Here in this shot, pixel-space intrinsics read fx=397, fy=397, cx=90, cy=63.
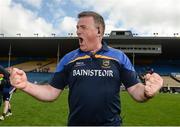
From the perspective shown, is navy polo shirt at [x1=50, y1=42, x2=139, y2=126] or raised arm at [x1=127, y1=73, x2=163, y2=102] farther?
navy polo shirt at [x1=50, y1=42, x2=139, y2=126]

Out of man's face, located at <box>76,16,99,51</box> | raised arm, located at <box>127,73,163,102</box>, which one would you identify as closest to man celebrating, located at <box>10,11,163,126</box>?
man's face, located at <box>76,16,99,51</box>

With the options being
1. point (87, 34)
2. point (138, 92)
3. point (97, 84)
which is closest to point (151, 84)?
point (138, 92)

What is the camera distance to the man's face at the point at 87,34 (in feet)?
15.1

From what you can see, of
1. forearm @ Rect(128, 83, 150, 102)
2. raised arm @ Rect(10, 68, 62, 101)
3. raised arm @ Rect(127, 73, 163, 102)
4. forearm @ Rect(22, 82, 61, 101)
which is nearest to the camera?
raised arm @ Rect(127, 73, 163, 102)

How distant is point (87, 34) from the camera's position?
4617 millimetres

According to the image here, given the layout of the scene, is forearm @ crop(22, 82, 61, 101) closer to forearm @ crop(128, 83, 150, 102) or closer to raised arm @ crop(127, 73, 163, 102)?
forearm @ crop(128, 83, 150, 102)

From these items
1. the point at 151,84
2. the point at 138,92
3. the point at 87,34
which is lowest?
the point at 138,92

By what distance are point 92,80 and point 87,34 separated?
1.80ft

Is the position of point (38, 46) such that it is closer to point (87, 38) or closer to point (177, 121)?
point (177, 121)

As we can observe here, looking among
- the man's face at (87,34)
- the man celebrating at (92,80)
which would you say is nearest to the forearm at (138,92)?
the man celebrating at (92,80)

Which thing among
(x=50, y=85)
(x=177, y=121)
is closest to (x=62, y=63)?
(x=50, y=85)

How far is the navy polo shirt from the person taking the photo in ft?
14.6

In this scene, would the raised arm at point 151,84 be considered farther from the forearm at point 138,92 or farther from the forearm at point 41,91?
the forearm at point 41,91

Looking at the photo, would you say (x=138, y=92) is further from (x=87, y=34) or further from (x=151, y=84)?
(x=87, y=34)
